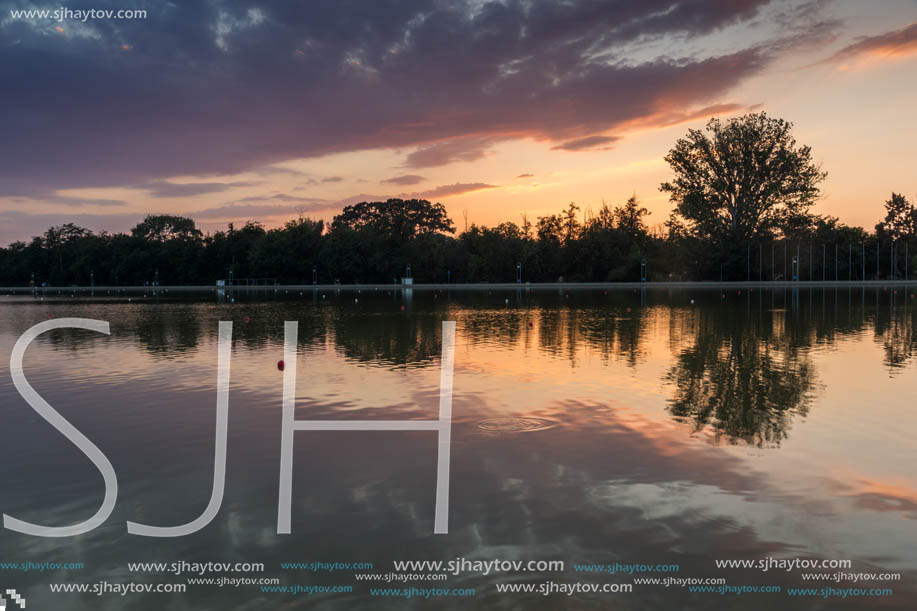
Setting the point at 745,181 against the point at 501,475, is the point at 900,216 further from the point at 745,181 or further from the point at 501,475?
the point at 501,475

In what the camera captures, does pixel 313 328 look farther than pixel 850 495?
Yes

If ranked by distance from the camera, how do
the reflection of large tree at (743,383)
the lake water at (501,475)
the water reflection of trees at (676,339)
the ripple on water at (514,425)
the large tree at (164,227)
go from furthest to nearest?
the large tree at (164,227), the water reflection of trees at (676,339), the reflection of large tree at (743,383), the ripple on water at (514,425), the lake water at (501,475)

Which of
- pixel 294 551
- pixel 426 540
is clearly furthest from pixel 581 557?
pixel 294 551

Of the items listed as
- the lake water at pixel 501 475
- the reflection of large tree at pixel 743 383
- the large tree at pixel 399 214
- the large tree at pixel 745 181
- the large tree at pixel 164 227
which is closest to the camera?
the lake water at pixel 501 475

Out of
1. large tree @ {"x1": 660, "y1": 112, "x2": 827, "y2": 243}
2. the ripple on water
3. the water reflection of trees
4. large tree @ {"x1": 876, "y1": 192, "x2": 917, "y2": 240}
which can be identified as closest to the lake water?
the ripple on water

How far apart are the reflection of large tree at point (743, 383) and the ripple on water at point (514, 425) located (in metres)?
2.12

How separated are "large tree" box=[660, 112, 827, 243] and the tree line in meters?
0.15

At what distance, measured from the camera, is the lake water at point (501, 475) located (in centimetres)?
507

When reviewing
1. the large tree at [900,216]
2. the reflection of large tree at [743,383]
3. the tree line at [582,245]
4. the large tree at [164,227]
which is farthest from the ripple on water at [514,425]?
the large tree at [164,227]

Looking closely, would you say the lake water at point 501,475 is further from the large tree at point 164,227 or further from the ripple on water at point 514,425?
the large tree at point 164,227

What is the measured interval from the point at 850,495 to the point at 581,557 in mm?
3176

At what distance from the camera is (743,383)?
1247 cm

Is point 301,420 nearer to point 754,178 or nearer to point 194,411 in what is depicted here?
point 194,411

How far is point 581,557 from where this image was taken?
5242 millimetres
